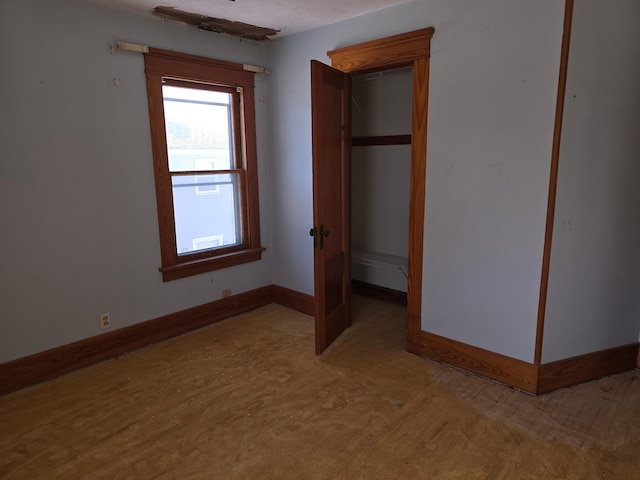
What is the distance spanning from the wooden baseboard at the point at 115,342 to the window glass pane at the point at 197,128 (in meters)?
1.20

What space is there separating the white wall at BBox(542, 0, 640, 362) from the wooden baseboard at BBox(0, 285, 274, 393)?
2518 mm

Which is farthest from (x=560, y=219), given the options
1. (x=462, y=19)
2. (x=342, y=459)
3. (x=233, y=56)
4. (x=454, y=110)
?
(x=233, y=56)

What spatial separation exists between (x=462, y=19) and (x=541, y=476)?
2.49 m

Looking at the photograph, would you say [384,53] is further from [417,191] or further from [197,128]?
[197,128]

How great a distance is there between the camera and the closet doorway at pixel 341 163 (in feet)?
9.18

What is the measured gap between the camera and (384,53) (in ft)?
9.58

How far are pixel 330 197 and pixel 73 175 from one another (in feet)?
5.67

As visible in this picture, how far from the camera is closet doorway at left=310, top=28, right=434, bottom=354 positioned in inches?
110

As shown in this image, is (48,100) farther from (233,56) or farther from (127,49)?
(233,56)

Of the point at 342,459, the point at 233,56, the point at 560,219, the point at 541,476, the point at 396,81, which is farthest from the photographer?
the point at 396,81

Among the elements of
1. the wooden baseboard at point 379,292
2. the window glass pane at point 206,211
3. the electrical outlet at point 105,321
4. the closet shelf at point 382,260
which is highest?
the window glass pane at point 206,211

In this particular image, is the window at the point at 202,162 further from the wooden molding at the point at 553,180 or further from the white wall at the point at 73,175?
the wooden molding at the point at 553,180

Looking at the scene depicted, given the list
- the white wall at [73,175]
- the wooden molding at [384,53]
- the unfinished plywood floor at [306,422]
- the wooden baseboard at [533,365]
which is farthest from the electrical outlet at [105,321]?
the wooden molding at [384,53]

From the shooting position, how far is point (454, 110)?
2656 millimetres
